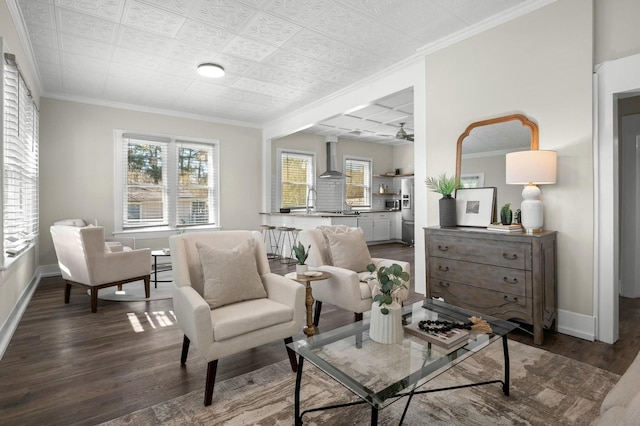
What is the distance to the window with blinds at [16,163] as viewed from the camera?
3027mm

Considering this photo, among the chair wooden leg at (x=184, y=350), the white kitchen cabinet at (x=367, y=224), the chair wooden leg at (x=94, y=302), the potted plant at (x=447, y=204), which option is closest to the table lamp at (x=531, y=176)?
the potted plant at (x=447, y=204)

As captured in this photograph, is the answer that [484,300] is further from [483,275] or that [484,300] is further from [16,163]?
[16,163]

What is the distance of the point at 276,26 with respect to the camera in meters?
3.51

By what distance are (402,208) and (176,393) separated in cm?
792

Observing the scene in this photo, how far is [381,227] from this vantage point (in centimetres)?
923

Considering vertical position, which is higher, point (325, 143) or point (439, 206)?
point (325, 143)

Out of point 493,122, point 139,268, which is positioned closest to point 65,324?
point 139,268

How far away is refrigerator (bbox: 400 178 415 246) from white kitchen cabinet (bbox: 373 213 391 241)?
1.44ft

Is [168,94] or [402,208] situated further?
[402,208]

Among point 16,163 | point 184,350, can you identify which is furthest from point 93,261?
point 184,350

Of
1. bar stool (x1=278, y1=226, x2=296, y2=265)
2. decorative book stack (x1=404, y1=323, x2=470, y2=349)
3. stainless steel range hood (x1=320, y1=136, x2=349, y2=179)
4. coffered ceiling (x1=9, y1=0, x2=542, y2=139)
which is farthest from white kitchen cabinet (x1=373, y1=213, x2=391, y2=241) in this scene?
decorative book stack (x1=404, y1=323, x2=470, y2=349)

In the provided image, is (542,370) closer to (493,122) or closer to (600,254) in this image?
(600,254)

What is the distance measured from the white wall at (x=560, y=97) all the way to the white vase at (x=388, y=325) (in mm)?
2035

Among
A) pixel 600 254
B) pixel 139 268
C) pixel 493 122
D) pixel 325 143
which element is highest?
pixel 325 143
